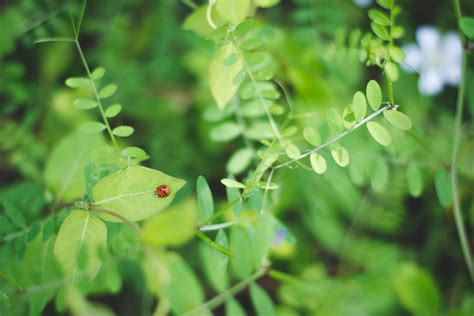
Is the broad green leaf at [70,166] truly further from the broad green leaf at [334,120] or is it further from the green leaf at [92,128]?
the broad green leaf at [334,120]

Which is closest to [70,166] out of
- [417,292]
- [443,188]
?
[443,188]

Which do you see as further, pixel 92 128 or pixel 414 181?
pixel 414 181

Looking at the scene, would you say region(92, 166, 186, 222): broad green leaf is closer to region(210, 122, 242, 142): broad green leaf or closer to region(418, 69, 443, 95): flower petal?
region(210, 122, 242, 142): broad green leaf

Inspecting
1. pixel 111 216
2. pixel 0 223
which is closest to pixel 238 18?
pixel 111 216

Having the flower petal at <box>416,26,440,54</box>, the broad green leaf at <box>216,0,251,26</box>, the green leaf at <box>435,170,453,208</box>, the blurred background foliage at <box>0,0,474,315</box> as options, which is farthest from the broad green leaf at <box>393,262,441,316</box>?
the broad green leaf at <box>216,0,251,26</box>

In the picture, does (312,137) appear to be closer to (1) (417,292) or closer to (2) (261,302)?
(2) (261,302)

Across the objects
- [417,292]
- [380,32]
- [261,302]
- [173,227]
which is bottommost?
[417,292]

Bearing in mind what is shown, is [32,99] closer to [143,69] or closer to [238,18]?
[143,69]
